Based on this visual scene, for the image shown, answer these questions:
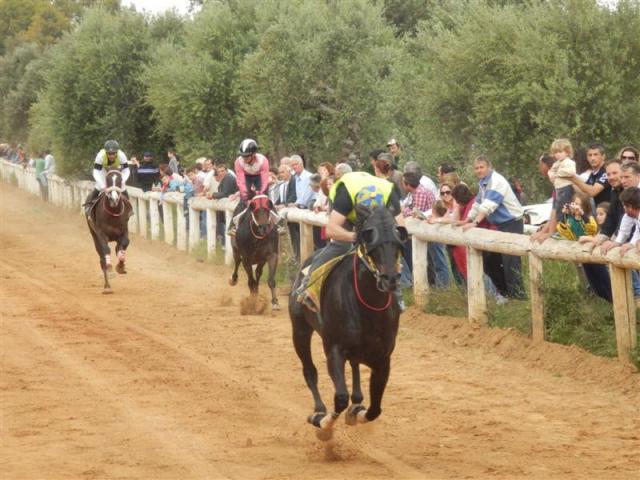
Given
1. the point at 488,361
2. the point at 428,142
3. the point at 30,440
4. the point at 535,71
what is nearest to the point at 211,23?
the point at 428,142

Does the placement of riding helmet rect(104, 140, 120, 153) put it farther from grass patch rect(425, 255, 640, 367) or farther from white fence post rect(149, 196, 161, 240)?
grass patch rect(425, 255, 640, 367)

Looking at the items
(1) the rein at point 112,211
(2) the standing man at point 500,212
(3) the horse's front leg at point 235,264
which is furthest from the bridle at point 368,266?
(1) the rein at point 112,211

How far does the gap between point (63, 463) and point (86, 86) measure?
99.7 feet

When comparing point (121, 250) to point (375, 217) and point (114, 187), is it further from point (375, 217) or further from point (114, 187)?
point (375, 217)

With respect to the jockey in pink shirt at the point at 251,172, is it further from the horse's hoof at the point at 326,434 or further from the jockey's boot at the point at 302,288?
the horse's hoof at the point at 326,434

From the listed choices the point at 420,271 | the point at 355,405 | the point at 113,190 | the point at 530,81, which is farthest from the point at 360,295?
the point at 113,190

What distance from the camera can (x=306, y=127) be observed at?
90.6ft

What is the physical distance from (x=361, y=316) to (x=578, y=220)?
155 inches

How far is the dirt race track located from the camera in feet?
27.5

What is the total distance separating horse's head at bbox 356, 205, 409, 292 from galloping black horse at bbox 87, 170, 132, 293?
12.4 metres

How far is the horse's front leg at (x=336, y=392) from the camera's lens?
8.63 m

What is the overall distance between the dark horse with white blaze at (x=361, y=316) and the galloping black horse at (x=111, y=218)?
1187cm

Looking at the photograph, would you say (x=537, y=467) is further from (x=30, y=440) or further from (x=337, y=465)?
(x=30, y=440)

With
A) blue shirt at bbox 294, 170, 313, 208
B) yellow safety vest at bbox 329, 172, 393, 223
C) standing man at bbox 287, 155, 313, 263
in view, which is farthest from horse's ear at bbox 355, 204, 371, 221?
standing man at bbox 287, 155, 313, 263
